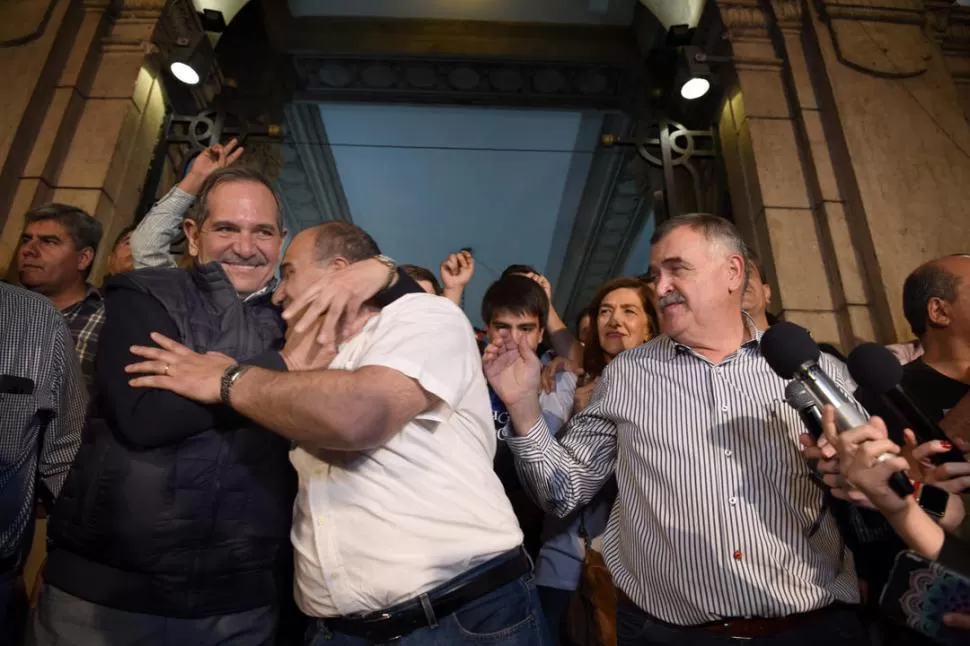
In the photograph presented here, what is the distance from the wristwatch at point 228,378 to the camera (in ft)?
3.96

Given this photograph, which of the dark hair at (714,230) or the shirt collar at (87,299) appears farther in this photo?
the shirt collar at (87,299)

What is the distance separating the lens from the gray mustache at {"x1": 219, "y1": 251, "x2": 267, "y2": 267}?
1.71m

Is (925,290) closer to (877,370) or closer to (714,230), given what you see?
(714,230)

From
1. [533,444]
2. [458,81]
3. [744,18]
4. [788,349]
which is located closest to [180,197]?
[533,444]

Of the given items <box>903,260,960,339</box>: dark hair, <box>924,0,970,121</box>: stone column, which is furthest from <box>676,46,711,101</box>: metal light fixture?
<box>903,260,960,339</box>: dark hair

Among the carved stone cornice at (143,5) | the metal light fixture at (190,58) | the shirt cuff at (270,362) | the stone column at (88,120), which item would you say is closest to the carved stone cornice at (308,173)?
the metal light fixture at (190,58)

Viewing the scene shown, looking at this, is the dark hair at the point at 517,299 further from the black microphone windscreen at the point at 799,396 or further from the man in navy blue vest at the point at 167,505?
the black microphone windscreen at the point at 799,396

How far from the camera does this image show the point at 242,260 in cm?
171

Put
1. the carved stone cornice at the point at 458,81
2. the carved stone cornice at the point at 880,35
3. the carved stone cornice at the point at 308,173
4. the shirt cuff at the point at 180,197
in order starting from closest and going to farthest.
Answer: the shirt cuff at the point at 180,197 < the carved stone cornice at the point at 880,35 < the carved stone cornice at the point at 458,81 < the carved stone cornice at the point at 308,173

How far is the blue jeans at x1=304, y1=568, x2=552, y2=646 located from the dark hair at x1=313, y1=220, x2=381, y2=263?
33.2 inches

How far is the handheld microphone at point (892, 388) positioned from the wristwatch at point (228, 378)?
1.20 meters

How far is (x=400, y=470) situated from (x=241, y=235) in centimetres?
90

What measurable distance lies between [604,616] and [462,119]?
25.4ft

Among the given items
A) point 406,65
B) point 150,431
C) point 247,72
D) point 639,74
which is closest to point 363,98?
point 406,65
